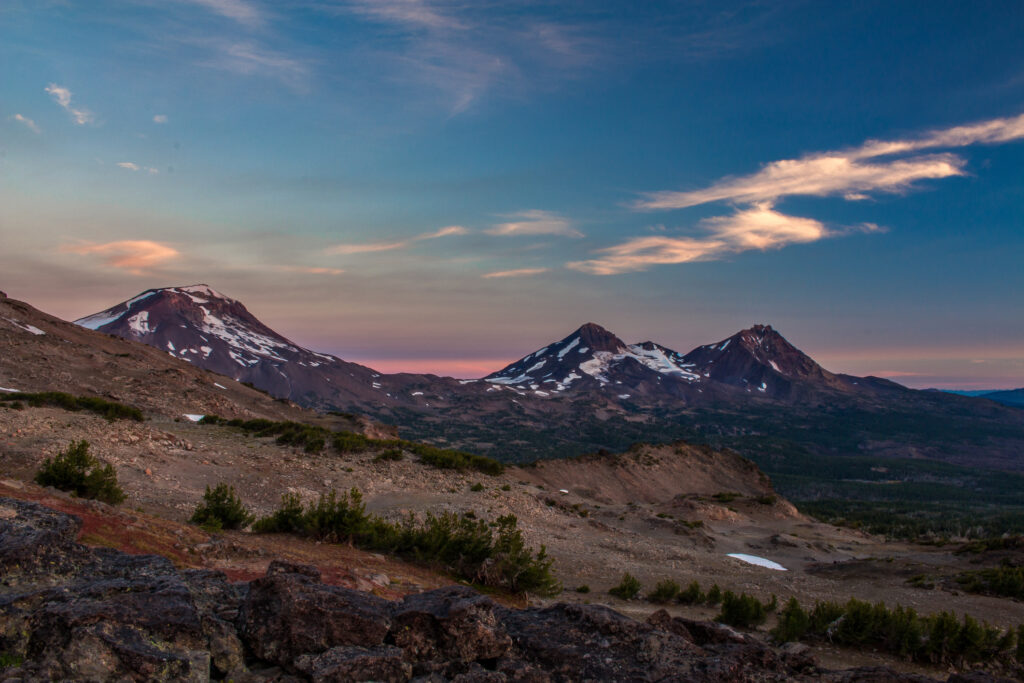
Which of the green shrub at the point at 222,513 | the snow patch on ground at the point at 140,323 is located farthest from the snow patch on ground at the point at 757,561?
the snow patch on ground at the point at 140,323

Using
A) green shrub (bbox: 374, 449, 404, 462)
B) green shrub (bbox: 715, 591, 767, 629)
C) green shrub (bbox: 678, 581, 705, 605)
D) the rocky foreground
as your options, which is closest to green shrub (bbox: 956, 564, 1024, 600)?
green shrub (bbox: 715, 591, 767, 629)

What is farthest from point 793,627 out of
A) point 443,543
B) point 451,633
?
point 451,633

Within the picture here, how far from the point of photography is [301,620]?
19.6ft

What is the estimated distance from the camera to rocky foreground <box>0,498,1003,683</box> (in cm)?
501

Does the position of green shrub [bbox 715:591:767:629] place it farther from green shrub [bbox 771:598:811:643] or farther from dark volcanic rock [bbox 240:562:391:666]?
dark volcanic rock [bbox 240:562:391:666]

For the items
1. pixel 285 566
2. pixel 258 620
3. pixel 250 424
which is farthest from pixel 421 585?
pixel 250 424

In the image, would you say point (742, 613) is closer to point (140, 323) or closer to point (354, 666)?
point (354, 666)

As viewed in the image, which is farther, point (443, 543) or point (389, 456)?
point (389, 456)

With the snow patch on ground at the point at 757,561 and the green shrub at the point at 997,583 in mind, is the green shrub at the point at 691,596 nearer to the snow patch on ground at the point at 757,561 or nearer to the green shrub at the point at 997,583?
the snow patch on ground at the point at 757,561

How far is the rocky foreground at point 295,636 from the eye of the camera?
197 inches

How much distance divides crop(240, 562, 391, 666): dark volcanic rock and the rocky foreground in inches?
0.4

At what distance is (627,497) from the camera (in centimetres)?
5472

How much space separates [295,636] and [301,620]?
16cm

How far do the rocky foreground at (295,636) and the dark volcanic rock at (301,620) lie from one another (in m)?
0.01
